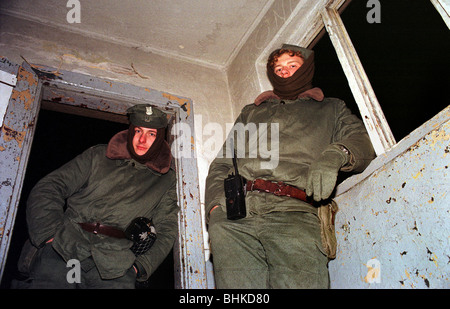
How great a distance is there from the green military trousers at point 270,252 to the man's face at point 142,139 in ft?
3.93

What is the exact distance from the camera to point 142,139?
253cm

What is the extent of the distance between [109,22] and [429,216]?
3158 mm

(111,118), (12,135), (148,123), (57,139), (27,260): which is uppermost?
(57,139)

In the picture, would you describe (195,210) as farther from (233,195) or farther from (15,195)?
(15,195)

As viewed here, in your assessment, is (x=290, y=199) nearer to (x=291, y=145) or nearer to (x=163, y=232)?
(x=291, y=145)

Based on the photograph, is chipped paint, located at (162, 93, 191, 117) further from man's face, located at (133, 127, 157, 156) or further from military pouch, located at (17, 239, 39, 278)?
military pouch, located at (17, 239, 39, 278)

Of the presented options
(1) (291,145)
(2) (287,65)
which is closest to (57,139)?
(2) (287,65)

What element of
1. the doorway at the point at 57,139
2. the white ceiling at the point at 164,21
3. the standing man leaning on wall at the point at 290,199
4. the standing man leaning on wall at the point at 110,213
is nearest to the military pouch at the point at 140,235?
the standing man leaning on wall at the point at 110,213

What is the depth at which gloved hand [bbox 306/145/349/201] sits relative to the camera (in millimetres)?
1389

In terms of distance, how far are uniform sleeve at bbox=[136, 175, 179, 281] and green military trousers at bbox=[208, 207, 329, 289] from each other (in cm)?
81

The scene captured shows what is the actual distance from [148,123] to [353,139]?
1.70m

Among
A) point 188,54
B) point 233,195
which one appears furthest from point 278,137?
point 188,54

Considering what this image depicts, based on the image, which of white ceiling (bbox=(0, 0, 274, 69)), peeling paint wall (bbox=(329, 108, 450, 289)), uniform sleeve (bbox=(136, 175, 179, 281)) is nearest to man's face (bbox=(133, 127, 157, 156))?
uniform sleeve (bbox=(136, 175, 179, 281))
